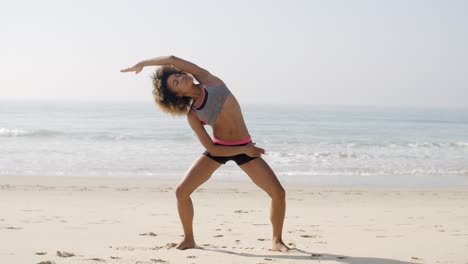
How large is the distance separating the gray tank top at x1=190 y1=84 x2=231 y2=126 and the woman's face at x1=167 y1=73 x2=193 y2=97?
5.0 inches

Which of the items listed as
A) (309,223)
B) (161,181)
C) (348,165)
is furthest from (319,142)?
(309,223)

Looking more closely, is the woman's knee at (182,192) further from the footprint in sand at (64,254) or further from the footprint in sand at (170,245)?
the footprint in sand at (64,254)

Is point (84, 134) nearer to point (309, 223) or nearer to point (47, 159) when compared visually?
point (47, 159)

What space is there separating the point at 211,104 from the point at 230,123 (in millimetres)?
221

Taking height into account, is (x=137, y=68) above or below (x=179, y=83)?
above

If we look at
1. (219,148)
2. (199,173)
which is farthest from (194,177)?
(219,148)

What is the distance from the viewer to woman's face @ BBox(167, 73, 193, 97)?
4.64m

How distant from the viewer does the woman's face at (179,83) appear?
4641 millimetres

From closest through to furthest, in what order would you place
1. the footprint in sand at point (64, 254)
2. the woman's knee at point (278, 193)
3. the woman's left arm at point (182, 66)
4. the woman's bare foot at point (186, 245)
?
the footprint in sand at point (64, 254) < the woman's left arm at point (182, 66) < the woman's knee at point (278, 193) < the woman's bare foot at point (186, 245)

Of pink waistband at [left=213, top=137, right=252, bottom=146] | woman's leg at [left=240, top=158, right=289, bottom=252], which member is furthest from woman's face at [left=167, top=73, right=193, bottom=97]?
woman's leg at [left=240, top=158, right=289, bottom=252]

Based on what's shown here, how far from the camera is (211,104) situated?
183 inches

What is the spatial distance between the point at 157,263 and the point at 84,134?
24.4m

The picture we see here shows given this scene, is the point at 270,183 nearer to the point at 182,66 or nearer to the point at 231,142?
the point at 231,142

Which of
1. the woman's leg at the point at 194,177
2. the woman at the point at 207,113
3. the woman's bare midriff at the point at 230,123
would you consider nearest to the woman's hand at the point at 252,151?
the woman at the point at 207,113
